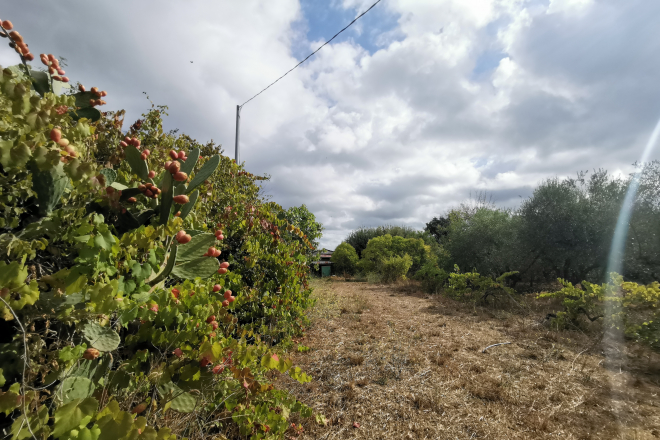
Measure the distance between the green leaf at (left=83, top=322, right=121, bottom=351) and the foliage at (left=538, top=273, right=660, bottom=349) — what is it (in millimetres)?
5557

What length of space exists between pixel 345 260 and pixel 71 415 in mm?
17802

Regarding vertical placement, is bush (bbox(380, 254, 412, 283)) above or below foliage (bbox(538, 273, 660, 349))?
above

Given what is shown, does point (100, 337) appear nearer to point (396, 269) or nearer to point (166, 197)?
point (166, 197)

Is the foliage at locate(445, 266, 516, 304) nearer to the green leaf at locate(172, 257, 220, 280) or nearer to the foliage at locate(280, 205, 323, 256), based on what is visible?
the foliage at locate(280, 205, 323, 256)

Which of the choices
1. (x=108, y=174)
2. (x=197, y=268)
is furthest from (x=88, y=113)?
(x=197, y=268)

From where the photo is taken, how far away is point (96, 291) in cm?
100

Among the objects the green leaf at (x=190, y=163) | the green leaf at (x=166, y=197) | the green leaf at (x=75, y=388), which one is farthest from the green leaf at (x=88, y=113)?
the green leaf at (x=75, y=388)

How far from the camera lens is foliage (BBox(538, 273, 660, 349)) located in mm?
3904

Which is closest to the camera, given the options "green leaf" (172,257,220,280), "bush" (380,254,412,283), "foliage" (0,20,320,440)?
"foliage" (0,20,320,440)

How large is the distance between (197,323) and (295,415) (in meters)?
1.60

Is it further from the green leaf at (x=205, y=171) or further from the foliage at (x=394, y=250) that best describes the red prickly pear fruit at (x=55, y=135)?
the foliage at (x=394, y=250)

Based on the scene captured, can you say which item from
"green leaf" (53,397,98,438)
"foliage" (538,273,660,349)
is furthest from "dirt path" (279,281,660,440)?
"green leaf" (53,397,98,438)

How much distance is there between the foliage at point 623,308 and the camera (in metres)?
3.90

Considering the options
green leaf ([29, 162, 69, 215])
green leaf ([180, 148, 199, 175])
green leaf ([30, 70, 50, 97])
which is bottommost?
green leaf ([29, 162, 69, 215])
